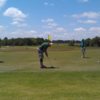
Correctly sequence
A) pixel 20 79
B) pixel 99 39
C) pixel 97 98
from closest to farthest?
1. pixel 97 98
2. pixel 20 79
3. pixel 99 39

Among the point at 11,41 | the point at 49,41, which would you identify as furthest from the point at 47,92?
the point at 11,41

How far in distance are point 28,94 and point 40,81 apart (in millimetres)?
3335

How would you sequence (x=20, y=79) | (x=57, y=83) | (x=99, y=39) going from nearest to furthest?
(x=57, y=83)
(x=20, y=79)
(x=99, y=39)

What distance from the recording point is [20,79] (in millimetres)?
17266

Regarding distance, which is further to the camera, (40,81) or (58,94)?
(40,81)

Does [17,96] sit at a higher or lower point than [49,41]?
lower

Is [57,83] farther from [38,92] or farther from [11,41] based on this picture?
[11,41]

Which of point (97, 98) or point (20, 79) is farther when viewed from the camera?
point (20, 79)

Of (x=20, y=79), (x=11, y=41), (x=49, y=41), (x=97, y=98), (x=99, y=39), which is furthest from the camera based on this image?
(x=11, y=41)

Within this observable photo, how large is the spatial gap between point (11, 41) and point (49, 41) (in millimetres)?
80377

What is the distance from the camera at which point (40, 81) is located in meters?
16.4

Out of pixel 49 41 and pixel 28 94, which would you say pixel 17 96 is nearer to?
pixel 28 94

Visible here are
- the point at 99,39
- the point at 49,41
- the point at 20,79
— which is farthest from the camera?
the point at 99,39

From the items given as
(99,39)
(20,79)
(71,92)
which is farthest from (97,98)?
(99,39)
